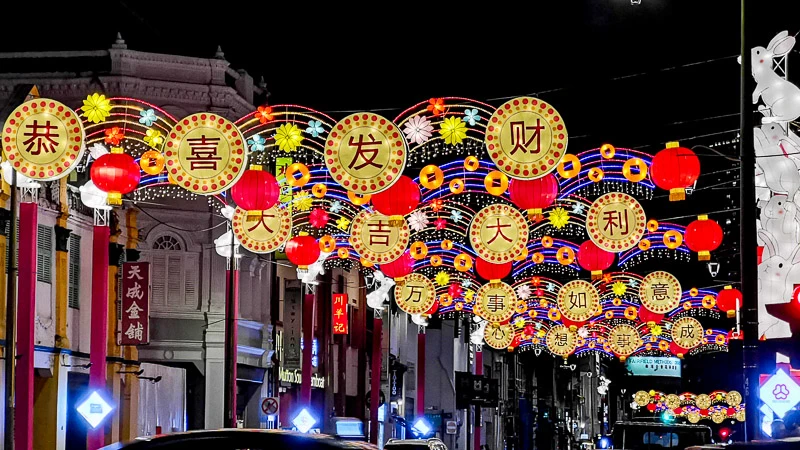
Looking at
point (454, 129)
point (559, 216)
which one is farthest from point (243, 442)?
point (559, 216)

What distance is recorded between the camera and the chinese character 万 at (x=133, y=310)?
33000mm

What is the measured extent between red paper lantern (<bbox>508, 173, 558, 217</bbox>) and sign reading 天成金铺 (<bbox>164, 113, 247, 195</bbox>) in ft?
15.8

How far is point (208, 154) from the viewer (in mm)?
19844

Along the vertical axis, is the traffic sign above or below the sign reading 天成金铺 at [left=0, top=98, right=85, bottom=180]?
below

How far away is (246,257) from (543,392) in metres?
87.1

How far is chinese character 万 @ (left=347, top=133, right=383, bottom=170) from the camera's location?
63.8ft

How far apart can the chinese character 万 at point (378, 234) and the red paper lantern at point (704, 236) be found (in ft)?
20.5

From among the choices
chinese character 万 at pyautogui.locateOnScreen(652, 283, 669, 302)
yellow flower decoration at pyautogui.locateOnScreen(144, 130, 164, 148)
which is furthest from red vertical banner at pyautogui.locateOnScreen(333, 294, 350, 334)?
yellow flower decoration at pyautogui.locateOnScreen(144, 130, 164, 148)

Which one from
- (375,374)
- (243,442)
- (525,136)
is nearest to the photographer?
(243,442)

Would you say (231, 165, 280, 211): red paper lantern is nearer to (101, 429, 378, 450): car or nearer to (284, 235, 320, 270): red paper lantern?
(284, 235, 320, 270): red paper lantern

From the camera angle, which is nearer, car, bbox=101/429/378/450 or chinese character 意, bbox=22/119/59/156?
car, bbox=101/429/378/450

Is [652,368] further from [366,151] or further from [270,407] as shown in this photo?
[366,151]

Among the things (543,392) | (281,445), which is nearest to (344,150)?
(281,445)

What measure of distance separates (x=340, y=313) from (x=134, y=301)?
59.7 ft
